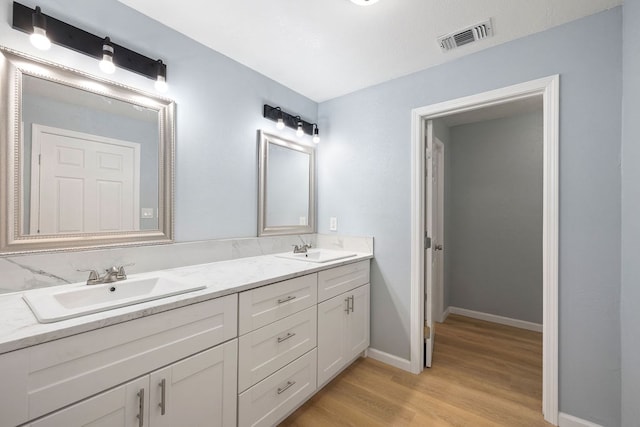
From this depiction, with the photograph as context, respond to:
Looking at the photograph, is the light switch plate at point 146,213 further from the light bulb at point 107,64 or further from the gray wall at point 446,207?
the gray wall at point 446,207

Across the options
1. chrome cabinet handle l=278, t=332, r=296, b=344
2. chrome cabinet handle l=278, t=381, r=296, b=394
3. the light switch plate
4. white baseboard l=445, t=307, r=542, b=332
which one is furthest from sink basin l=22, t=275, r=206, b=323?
white baseboard l=445, t=307, r=542, b=332

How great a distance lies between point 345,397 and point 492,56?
8.02 feet

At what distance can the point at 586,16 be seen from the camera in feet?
5.00

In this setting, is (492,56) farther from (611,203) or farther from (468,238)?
(468,238)

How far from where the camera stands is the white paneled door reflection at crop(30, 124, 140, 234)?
123 centimetres

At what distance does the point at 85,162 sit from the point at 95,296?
0.64 m

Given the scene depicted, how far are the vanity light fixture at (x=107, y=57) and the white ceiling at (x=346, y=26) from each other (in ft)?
0.99

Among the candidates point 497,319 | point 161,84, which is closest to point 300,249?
point 161,84

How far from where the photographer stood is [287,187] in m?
2.41

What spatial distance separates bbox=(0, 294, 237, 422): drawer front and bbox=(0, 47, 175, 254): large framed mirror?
25.5 inches

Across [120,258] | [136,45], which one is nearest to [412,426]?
[120,258]

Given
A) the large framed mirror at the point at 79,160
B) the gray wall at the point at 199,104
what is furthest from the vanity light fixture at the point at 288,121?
the large framed mirror at the point at 79,160

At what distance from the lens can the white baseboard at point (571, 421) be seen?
1.52 m

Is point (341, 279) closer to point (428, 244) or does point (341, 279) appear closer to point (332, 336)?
point (332, 336)
